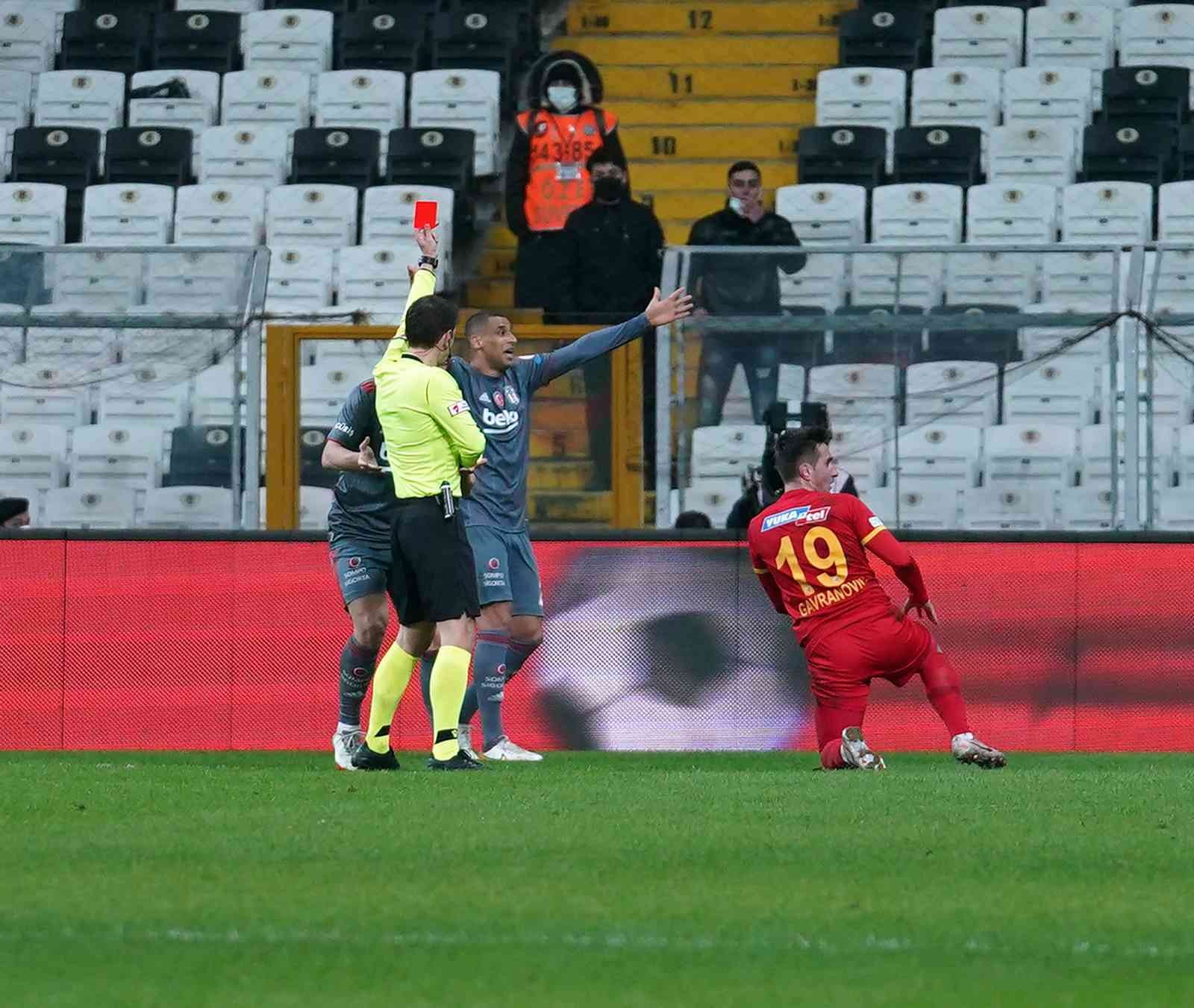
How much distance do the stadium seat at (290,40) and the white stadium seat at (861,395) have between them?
8.97 metres

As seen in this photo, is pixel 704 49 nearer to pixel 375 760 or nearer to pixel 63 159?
pixel 63 159

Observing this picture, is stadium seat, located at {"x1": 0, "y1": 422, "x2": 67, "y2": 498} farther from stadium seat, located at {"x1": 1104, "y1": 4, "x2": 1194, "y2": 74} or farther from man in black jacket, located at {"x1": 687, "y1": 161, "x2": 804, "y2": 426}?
stadium seat, located at {"x1": 1104, "y1": 4, "x2": 1194, "y2": 74}

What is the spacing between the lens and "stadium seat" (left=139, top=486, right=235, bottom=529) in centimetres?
1270

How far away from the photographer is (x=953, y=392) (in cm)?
1244

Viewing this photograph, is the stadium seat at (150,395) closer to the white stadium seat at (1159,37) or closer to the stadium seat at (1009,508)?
the stadium seat at (1009,508)

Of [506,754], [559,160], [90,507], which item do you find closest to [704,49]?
[559,160]

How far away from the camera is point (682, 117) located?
65.9ft

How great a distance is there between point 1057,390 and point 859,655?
3.11m

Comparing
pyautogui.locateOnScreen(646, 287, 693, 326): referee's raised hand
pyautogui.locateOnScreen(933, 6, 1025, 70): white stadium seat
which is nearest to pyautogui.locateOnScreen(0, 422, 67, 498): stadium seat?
pyautogui.locateOnScreen(646, 287, 693, 326): referee's raised hand

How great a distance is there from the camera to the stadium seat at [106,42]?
20.5 metres

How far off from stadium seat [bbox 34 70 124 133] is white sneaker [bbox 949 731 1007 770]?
1204cm

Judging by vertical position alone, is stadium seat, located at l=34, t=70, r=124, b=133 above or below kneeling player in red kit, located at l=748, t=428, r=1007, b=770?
above

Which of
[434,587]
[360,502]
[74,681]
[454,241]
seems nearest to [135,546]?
[74,681]

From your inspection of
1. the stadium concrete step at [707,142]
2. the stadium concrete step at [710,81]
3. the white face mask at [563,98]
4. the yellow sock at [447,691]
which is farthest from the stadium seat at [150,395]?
the stadium concrete step at [710,81]
